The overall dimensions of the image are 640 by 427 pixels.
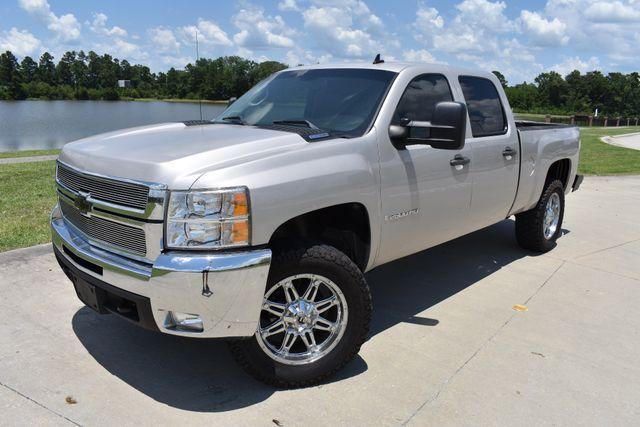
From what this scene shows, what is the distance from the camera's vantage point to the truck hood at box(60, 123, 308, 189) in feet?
9.34

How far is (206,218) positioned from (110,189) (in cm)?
66

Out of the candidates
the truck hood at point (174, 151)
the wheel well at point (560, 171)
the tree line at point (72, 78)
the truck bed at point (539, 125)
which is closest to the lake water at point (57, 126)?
the tree line at point (72, 78)

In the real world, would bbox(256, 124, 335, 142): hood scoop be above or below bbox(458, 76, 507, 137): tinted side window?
below

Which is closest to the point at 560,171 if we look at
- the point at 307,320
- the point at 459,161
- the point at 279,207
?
the point at 459,161

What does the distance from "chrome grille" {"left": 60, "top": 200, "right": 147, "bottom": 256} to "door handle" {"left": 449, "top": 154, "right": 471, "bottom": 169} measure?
94.6 inches

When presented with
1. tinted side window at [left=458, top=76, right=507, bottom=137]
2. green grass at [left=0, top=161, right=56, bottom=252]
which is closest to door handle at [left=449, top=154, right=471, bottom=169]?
tinted side window at [left=458, top=76, right=507, bottom=137]

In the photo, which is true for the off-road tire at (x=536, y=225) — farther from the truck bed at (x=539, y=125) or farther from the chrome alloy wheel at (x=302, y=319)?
the chrome alloy wheel at (x=302, y=319)

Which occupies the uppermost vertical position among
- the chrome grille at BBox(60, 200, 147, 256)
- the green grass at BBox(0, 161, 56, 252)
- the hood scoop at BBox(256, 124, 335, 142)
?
the hood scoop at BBox(256, 124, 335, 142)

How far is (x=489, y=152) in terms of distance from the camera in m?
4.74

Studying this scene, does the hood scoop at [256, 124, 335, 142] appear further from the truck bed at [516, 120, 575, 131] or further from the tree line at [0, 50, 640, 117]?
the tree line at [0, 50, 640, 117]

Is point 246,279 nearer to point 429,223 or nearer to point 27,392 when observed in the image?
point 27,392

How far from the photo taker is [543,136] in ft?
18.8

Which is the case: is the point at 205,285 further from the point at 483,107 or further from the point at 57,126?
the point at 57,126

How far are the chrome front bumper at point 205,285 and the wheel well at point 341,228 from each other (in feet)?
1.93
